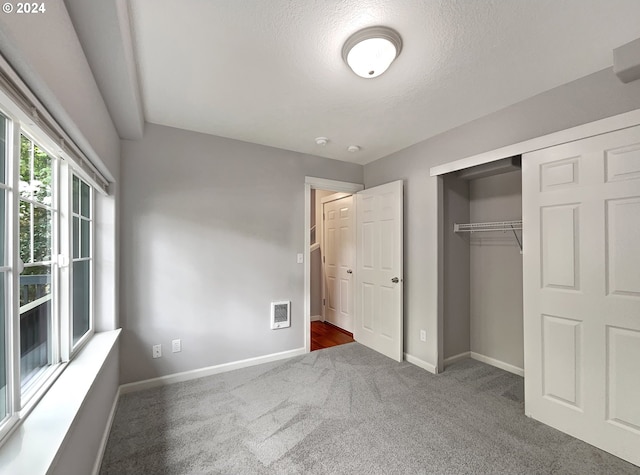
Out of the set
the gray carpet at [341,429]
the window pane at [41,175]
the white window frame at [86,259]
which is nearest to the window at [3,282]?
the window pane at [41,175]

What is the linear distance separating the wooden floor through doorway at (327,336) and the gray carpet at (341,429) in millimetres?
935

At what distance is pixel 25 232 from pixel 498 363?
387 cm

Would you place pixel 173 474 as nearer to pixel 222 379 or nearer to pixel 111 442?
pixel 111 442

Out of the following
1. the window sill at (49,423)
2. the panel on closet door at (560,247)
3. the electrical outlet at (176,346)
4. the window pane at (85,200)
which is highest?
the window pane at (85,200)

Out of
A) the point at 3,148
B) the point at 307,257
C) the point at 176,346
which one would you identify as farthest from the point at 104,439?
the point at 307,257

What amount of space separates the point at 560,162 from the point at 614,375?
138cm

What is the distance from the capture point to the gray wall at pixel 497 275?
2.86m

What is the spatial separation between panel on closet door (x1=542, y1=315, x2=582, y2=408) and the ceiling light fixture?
205cm

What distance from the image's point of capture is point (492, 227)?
9.87 feet

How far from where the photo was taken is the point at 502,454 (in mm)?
1718

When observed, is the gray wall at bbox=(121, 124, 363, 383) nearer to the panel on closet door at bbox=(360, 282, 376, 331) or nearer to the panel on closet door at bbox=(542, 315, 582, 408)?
the panel on closet door at bbox=(360, 282, 376, 331)

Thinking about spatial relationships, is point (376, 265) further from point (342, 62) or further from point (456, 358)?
point (342, 62)

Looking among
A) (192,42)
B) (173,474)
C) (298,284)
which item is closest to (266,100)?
(192,42)

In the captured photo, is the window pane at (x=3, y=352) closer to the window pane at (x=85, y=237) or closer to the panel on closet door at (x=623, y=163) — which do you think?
the window pane at (x=85, y=237)
